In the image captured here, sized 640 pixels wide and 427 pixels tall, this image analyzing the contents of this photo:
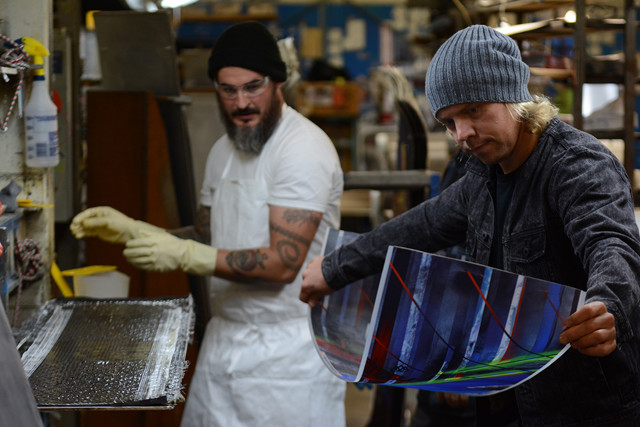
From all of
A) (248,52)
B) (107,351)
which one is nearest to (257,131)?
(248,52)

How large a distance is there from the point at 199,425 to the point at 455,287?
4.29ft

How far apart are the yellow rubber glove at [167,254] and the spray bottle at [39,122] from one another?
0.39m

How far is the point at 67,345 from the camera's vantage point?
1692 mm

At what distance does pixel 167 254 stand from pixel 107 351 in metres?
0.69

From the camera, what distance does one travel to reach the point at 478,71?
1498 mm

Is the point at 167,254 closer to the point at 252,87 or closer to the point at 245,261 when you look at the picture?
the point at 245,261

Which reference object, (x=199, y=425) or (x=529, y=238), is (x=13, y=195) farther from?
(x=529, y=238)

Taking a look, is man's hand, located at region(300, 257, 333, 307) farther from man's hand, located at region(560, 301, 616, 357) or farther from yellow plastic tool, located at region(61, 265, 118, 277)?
man's hand, located at region(560, 301, 616, 357)

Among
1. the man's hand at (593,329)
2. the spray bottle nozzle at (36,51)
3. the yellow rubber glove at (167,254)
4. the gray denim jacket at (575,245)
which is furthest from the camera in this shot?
the yellow rubber glove at (167,254)

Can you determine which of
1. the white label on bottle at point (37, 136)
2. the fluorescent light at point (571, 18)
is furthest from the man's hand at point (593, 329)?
the fluorescent light at point (571, 18)

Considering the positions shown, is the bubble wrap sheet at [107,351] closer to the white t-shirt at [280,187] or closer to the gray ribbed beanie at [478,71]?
the white t-shirt at [280,187]

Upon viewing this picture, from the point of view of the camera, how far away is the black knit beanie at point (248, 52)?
8.05ft

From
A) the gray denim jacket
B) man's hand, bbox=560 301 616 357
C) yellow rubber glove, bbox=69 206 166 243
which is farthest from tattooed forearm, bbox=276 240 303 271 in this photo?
man's hand, bbox=560 301 616 357

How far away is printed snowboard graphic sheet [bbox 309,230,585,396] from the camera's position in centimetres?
141
